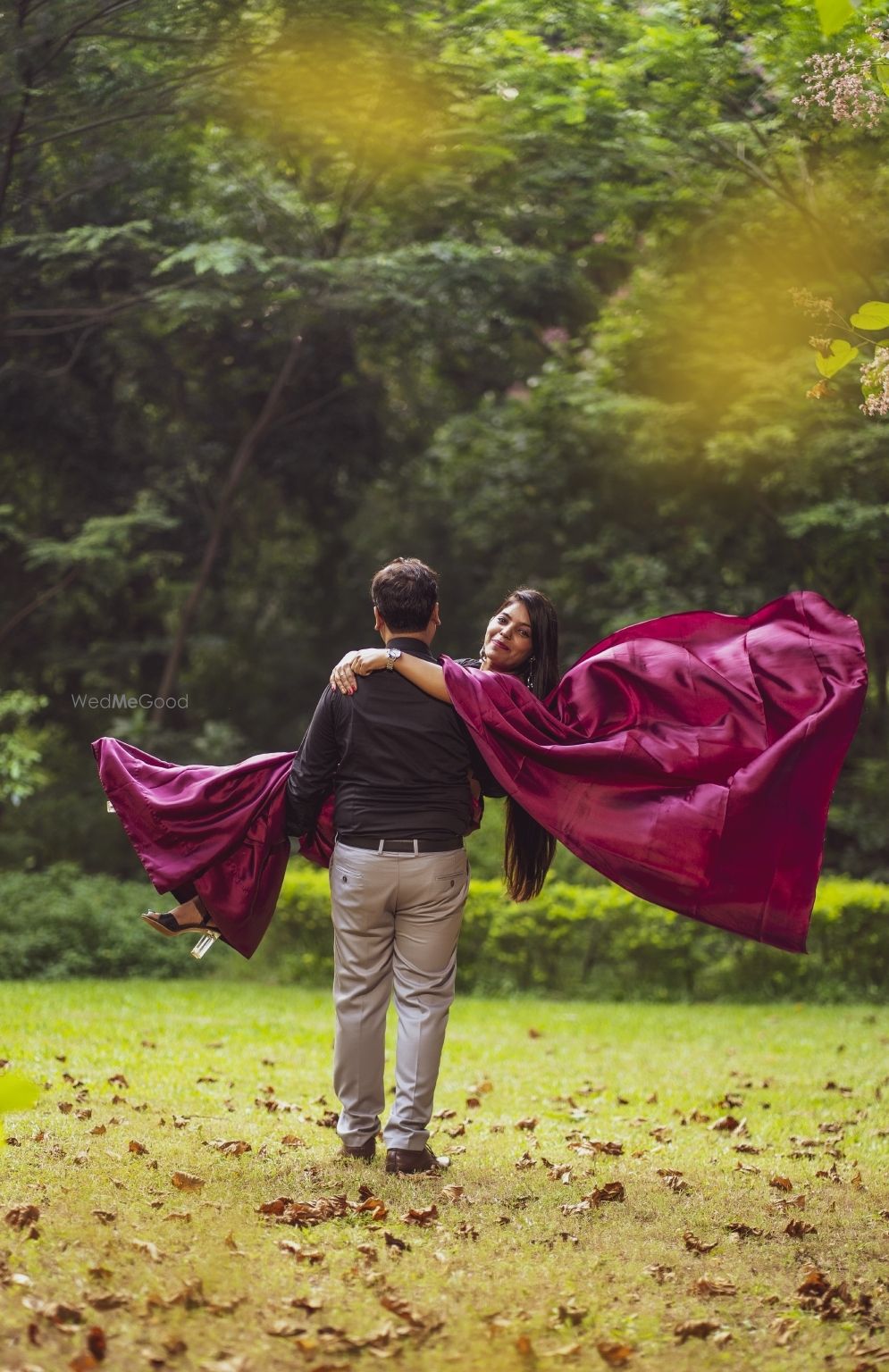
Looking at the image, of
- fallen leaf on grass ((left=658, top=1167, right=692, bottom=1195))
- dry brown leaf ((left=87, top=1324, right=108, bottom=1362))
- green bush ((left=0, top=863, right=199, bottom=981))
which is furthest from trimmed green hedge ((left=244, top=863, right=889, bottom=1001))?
dry brown leaf ((left=87, top=1324, right=108, bottom=1362))

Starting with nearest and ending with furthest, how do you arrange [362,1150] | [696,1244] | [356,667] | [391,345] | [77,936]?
[696,1244], [356,667], [362,1150], [77,936], [391,345]

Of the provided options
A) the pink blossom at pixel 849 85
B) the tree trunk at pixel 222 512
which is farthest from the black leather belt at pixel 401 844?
the tree trunk at pixel 222 512

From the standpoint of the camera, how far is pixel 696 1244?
4609 mm

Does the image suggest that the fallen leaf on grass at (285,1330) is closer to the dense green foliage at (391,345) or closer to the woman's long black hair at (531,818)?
the woman's long black hair at (531,818)

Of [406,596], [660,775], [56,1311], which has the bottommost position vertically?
[56,1311]

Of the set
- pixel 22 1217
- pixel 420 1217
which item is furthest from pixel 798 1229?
pixel 22 1217

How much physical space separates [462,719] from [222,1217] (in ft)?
6.39

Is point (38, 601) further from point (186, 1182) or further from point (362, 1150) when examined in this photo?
point (186, 1182)

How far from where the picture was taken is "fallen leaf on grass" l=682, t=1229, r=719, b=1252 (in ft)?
15.0

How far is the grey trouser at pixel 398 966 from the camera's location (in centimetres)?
517

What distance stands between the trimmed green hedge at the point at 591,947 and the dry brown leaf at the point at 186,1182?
22.4ft

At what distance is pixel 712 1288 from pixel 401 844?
1.88 meters

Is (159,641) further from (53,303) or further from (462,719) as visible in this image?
(462,719)

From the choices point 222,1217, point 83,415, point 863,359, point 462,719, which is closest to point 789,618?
point 462,719
